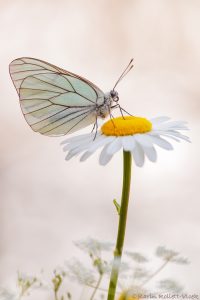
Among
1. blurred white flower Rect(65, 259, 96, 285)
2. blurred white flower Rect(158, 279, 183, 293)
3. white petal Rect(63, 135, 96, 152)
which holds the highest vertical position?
white petal Rect(63, 135, 96, 152)

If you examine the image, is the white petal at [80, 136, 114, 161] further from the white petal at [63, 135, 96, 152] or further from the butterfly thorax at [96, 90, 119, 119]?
the butterfly thorax at [96, 90, 119, 119]

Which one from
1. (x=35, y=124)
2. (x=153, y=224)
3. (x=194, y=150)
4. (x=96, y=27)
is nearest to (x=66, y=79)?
(x=35, y=124)

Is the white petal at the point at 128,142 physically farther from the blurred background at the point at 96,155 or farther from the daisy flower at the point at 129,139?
the blurred background at the point at 96,155

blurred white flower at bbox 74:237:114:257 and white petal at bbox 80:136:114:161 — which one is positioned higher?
white petal at bbox 80:136:114:161

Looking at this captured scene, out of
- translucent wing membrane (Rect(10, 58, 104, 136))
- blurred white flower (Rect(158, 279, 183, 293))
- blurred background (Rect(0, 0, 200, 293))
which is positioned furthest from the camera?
blurred background (Rect(0, 0, 200, 293))

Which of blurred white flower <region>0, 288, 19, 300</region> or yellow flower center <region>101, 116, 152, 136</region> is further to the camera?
yellow flower center <region>101, 116, 152, 136</region>

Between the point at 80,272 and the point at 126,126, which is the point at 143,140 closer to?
the point at 126,126

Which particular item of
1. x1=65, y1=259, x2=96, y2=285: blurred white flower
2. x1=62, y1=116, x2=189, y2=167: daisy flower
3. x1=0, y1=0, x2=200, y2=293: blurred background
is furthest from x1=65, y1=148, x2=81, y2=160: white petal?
x1=0, y1=0, x2=200, y2=293: blurred background

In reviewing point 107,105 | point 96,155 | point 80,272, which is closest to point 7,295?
point 80,272
